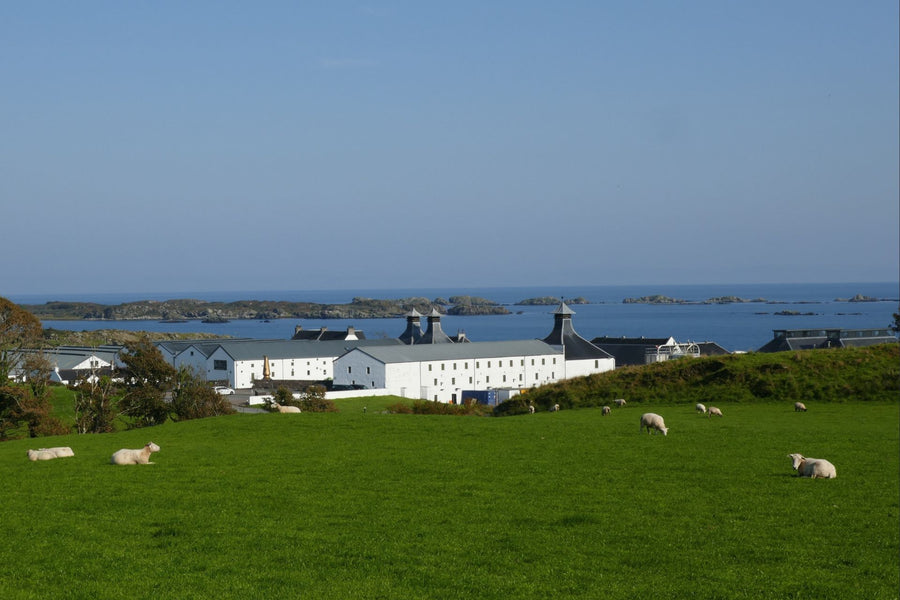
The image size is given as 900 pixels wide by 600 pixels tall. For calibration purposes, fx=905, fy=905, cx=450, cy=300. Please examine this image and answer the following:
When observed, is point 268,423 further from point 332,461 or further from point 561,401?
point 561,401

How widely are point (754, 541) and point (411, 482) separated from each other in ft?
23.8

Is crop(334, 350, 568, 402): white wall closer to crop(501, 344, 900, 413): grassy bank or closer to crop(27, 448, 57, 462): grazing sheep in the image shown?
crop(501, 344, 900, 413): grassy bank

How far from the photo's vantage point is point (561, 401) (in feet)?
149

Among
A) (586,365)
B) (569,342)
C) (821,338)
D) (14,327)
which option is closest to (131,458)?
(14,327)

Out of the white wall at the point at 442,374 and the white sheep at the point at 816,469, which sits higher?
the white sheep at the point at 816,469

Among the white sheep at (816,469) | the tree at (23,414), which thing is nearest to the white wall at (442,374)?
the tree at (23,414)

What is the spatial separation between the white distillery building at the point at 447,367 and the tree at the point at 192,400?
145ft

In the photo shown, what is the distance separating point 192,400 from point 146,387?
2.38m

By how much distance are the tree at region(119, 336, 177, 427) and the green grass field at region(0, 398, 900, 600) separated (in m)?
20.4

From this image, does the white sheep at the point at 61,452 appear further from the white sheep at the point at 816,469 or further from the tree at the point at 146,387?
the tree at the point at 146,387

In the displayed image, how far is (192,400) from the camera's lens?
149 ft

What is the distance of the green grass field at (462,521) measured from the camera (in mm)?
11578

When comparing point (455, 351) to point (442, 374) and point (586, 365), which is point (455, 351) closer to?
point (442, 374)

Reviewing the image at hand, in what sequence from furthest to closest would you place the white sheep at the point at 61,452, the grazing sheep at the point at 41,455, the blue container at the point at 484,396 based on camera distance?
1. the blue container at the point at 484,396
2. the white sheep at the point at 61,452
3. the grazing sheep at the point at 41,455
